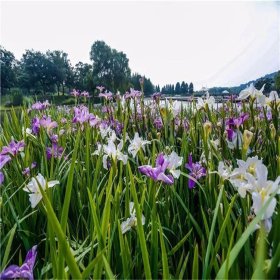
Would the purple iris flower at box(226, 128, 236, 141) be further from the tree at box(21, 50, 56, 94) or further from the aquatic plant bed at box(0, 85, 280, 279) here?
the tree at box(21, 50, 56, 94)

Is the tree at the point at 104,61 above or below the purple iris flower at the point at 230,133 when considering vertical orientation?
above

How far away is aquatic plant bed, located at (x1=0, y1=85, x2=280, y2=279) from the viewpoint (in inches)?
22.5

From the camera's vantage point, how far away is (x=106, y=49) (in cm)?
5303

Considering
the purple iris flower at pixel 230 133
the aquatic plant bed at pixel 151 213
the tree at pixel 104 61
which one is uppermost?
the tree at pixel 104 61

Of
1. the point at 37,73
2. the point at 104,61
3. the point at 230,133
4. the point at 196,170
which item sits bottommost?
the point at 196,170

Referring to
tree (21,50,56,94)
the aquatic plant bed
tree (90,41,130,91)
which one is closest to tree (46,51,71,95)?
tree (21,50,56,94)

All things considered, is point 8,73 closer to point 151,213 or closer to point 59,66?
point 59,66

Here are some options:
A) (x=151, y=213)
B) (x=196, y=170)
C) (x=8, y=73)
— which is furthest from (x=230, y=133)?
(x=8, y=73)

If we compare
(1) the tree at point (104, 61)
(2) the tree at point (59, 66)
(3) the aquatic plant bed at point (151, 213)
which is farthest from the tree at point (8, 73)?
(3) the aquatic plant bed at point (151, 213)

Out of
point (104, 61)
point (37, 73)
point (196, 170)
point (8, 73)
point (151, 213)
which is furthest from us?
point (104, 61)

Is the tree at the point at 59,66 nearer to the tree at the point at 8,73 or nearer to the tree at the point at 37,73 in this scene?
the tree at the point at 37,73

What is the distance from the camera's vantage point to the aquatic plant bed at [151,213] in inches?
22.5

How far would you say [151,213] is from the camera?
0.77 metres

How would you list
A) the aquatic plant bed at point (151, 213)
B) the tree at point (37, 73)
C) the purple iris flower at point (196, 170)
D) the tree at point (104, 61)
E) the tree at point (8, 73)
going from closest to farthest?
the aquatic plant bed at point (151, 213) < the purple iris flower at point (196, 170) < the tree at point (8, 73) < the tree at point (37, 73) < the tree at point (104, 61)
